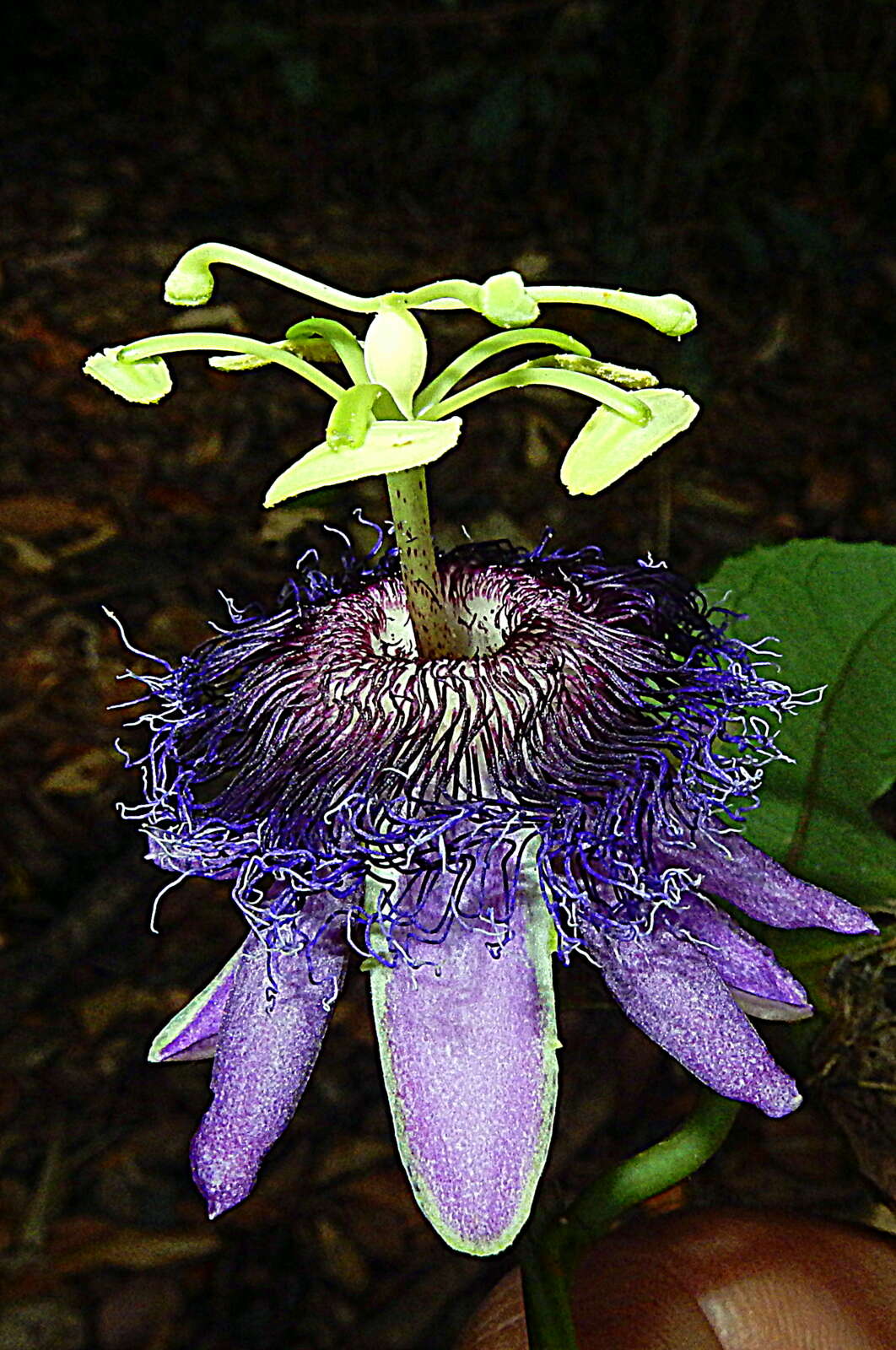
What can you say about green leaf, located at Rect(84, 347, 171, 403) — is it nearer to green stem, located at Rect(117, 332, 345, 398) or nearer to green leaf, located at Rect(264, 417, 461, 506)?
green stem, located at Rect(117, 332, 345, 398)

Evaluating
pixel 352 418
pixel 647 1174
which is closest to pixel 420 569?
pixel 352 418

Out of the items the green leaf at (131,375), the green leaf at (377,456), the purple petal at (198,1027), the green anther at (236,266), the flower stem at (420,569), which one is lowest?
the purple petal at (198,1027)

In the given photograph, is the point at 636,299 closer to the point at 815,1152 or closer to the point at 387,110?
the point at 815,1152

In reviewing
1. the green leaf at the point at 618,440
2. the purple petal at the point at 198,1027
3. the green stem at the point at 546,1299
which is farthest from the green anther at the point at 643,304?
the green stem at the point at 546,1299

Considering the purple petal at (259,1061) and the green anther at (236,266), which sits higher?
the green anther at (236,266)

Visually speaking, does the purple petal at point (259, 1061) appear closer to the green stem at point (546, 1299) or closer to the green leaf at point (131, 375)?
the green stem at point (546, 1299)

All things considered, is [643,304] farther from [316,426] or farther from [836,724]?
[316,426]

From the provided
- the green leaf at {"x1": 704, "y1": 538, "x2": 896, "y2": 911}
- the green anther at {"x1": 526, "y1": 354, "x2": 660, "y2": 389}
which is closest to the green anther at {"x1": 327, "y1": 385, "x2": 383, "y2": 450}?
the green anther at {"x1": 526, "y1": 354, "x2": 660, "y2": 389}

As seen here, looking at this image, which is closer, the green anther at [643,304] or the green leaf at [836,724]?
the green anther at [643,304]
